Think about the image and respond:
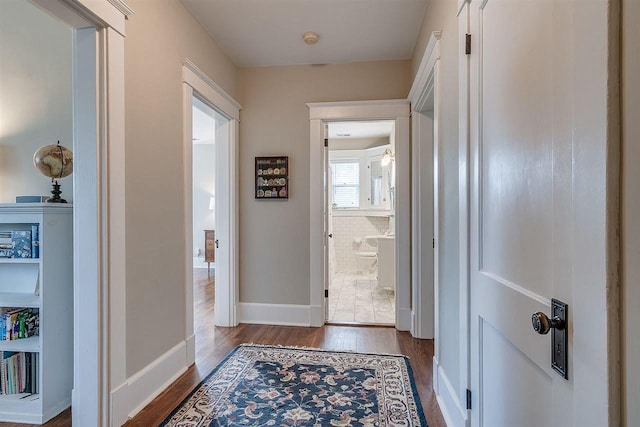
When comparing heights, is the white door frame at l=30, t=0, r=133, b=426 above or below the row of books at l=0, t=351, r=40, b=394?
above

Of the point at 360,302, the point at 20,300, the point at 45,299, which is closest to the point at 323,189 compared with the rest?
the point at 360,302

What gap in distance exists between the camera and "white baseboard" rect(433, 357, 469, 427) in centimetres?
148

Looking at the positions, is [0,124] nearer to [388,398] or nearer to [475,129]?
[475,129]

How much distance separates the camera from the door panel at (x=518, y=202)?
708mm

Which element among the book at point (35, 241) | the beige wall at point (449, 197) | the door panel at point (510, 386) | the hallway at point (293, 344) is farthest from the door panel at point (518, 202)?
the book at point (35, 241)

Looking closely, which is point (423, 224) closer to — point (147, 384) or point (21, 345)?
point (147, 384)

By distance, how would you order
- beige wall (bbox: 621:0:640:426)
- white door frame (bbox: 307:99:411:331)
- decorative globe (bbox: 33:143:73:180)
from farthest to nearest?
white door frame (bbox: 307:99:411:331)
decorative globe (bbox: 33:143:73:180)
beige wall (bbox: 621:0:640:426)

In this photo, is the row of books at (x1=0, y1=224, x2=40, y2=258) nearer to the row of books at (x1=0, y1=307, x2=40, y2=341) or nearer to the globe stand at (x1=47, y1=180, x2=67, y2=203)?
the globe stand at (x1=47, y1=180, x2=67, y2=203)

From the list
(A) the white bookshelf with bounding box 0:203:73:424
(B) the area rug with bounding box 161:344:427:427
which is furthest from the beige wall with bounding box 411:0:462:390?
(A) the white bookshelf with bounding box 0:203:73:424

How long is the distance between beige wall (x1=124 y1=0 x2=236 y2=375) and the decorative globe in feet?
1.62

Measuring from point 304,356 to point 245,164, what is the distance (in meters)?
1.94

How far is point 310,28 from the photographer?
2566mm

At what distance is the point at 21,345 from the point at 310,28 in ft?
9.48

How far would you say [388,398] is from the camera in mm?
1906
